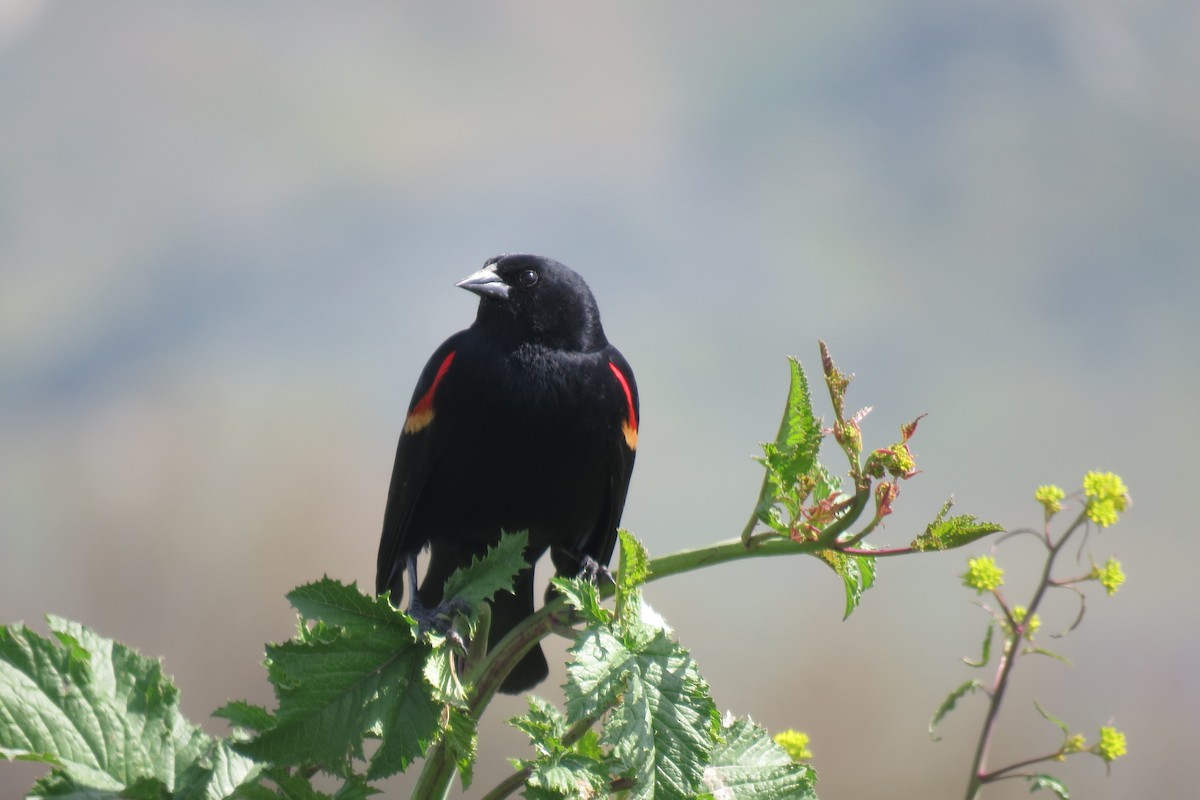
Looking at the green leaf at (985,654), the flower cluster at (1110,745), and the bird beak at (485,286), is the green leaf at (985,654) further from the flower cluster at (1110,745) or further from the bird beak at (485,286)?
the bird beak at (485,286)

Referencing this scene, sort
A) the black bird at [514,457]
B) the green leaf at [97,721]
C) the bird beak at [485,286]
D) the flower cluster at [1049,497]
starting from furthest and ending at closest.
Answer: the bird beak at [485,286]
the black bird at [514,457]
the flower cluster at [1049,497]
the green leaf at [97,721]

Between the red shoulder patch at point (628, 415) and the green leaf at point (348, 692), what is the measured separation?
133 centimetres

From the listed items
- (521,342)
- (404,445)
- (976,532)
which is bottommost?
(976,532)

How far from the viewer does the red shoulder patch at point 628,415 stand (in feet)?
8.41

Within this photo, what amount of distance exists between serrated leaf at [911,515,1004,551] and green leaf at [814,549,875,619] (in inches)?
3.1

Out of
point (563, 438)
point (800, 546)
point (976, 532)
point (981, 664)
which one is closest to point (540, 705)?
point (800, 546)

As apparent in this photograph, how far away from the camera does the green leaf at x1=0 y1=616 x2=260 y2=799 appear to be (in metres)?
1.26

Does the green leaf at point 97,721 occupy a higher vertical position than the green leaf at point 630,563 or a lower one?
lower

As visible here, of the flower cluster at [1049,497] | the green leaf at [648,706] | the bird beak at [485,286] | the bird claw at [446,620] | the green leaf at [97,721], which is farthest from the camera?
the bird beak at [485,286]

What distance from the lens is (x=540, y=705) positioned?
1.45 meters

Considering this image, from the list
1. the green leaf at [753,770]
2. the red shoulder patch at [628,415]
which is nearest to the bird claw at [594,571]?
the red shoulder patch at [628,415]

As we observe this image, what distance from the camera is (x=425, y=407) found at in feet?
8.29

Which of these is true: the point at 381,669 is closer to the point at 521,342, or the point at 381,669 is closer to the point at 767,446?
the point at 767,446

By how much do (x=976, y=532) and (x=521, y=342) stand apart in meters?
1.52
